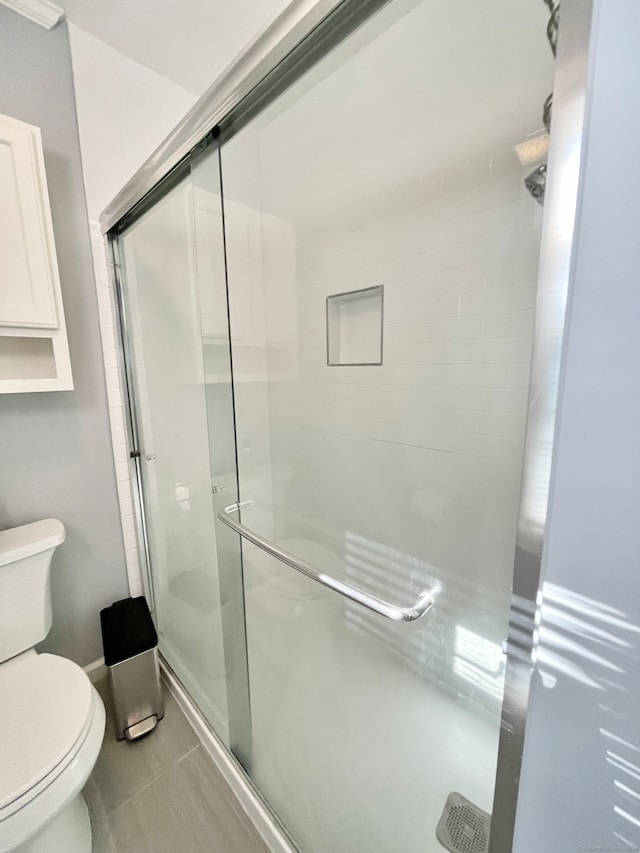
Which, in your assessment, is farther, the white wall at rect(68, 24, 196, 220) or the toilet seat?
the white wall at rect(68, 24, 196, 220)

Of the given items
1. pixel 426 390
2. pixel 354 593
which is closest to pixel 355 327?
pixel 426 390

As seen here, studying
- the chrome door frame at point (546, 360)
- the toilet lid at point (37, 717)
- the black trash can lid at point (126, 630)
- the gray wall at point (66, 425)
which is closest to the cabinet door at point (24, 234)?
the gray wall at point (66, 425)

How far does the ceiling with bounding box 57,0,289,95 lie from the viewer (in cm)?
119

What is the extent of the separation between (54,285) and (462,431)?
4.76ft

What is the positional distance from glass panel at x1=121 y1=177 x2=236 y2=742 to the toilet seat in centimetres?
45

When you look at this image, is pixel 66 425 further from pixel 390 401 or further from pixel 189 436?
pixel 390 401

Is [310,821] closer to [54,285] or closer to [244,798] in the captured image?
[244,798]

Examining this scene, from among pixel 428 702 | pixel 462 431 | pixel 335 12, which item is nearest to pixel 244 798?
pixel 428 702

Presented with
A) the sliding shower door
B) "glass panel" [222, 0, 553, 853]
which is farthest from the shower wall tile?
the sliding shower door

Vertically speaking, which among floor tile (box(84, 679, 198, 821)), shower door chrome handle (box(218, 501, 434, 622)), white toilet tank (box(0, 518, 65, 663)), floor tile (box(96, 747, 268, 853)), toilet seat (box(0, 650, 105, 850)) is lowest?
floor tile (box(84, 679, 198, 821))

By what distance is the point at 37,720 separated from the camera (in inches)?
35.9

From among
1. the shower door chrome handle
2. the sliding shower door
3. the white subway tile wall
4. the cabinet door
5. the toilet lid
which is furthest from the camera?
the white subway tile wall

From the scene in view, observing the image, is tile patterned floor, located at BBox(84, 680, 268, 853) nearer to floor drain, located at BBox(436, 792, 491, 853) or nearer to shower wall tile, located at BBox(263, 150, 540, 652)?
floor drain, located at BBox(436, 792, 491, 853)

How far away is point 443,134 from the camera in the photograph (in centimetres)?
112
